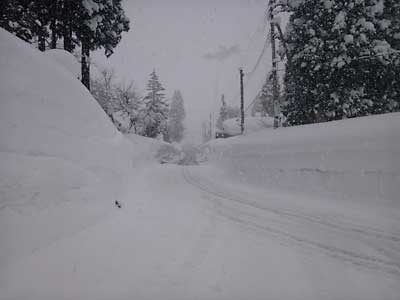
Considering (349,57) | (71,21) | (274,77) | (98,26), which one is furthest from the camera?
(274,77)

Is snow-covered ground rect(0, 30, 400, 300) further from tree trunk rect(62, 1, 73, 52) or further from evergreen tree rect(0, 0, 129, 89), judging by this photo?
tree trunk rect(62, 1, 73, 52)

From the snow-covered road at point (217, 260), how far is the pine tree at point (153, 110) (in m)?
29.6

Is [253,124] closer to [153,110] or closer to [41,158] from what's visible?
[153,110]

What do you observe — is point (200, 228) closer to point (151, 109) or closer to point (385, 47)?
point (385, 47)

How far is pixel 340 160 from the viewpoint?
6203mm

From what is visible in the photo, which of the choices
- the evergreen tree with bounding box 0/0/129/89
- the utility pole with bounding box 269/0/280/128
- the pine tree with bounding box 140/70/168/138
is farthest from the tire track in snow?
the pine tree with bounding box 140/70/168/138

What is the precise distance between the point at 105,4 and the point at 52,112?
10.6 m

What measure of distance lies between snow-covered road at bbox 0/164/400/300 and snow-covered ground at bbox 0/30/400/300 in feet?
0.05

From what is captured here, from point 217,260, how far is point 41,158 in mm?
3056

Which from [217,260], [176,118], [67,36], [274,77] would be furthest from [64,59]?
[176,118]

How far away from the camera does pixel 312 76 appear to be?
31.8 ft

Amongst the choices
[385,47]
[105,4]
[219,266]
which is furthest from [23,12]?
Answer: [385,47]

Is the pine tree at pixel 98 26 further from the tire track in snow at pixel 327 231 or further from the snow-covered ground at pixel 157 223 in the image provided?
the tire track in snow at pixel 327 231

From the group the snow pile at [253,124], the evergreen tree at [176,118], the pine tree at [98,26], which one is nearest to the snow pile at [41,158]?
the pine tree at [98,26]
